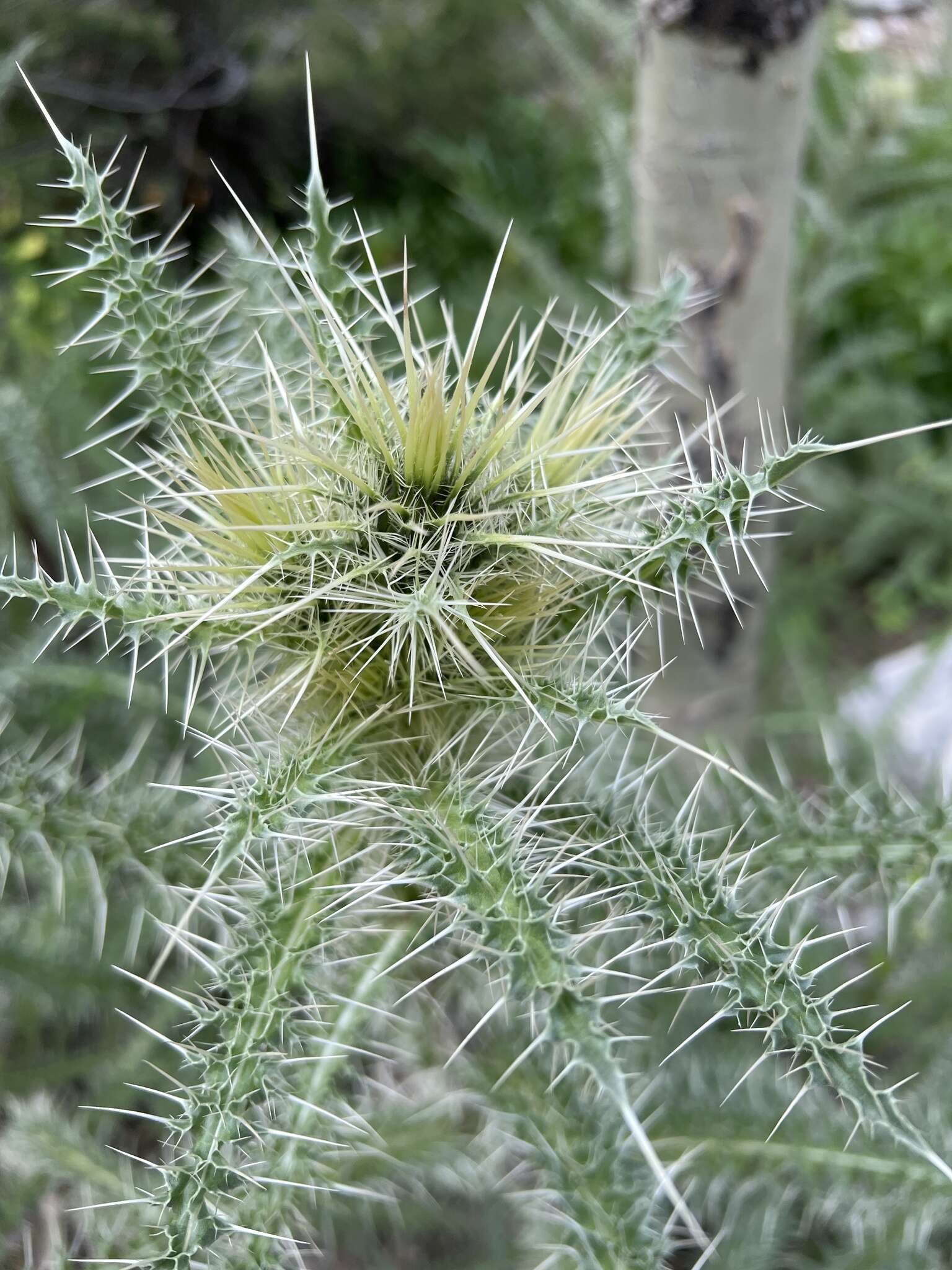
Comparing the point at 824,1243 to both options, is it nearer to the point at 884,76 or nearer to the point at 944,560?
Result: the point at 944,560

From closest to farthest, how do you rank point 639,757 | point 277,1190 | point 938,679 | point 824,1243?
point 277,1190
point 639,757
point 824,1243
point 938,679

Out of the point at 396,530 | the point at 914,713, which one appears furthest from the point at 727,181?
the point at 914,713

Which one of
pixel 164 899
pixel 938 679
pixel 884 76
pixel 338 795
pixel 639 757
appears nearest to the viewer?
pixel 338 795

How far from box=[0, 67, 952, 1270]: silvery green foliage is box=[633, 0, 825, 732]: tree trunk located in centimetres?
39

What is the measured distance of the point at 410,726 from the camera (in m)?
0.79

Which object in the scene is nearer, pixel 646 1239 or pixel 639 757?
pixel 646 1239

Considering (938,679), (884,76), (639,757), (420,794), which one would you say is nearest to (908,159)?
(884,76)

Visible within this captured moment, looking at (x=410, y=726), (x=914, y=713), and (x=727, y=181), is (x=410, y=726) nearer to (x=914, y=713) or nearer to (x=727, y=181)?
→ (x=727, y=181)

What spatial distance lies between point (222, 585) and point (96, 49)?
7.35ft

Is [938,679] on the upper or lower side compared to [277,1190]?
lower

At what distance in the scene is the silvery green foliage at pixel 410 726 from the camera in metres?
0.64

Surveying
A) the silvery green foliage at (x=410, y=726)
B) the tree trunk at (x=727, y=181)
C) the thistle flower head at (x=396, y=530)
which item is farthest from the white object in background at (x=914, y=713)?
the thistle flower head at (x=396, y=530)

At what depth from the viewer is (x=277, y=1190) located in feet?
2.56

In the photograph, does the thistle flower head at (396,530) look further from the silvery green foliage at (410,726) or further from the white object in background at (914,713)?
the white object in background at (914,713)
